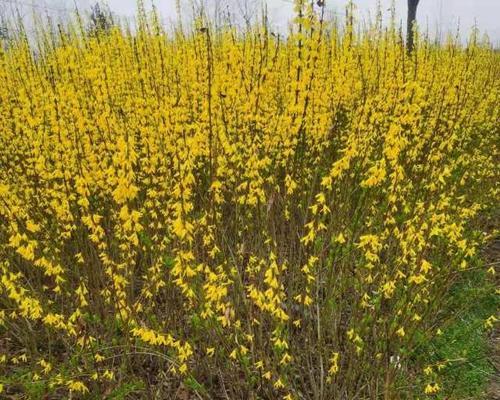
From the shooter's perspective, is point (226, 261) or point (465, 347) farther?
point (465, 347)

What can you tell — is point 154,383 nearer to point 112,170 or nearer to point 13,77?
point 112,170

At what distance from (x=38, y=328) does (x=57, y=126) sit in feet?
5.74

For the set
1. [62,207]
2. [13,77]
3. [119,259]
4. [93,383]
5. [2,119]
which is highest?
[13,77]

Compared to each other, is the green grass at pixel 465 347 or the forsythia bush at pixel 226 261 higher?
the forsythia bush at pixel 226 261

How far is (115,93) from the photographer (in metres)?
4.89

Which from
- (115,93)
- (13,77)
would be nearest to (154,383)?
(115,93)

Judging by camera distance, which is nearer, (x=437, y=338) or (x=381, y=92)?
(x=437, y=338)

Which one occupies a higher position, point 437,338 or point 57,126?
point 57,126

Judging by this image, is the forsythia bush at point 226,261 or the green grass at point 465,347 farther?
the green grass at point 465,347

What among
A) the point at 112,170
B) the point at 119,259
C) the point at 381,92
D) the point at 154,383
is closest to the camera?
the point at 112,170

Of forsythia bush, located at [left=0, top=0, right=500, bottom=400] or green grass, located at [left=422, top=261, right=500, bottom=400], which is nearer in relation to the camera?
forsythia bush, located at [left=0, top=0, right=500, bottom=400]

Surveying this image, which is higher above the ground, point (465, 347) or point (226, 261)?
point (226, 261)

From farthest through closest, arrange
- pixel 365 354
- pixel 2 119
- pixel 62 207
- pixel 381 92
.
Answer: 1. pixel 2 119
2. pixel 381 92
3. pixel 62 207
4. pixel 365 354

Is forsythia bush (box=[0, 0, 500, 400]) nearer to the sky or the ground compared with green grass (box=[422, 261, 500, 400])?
nearer to the sky
